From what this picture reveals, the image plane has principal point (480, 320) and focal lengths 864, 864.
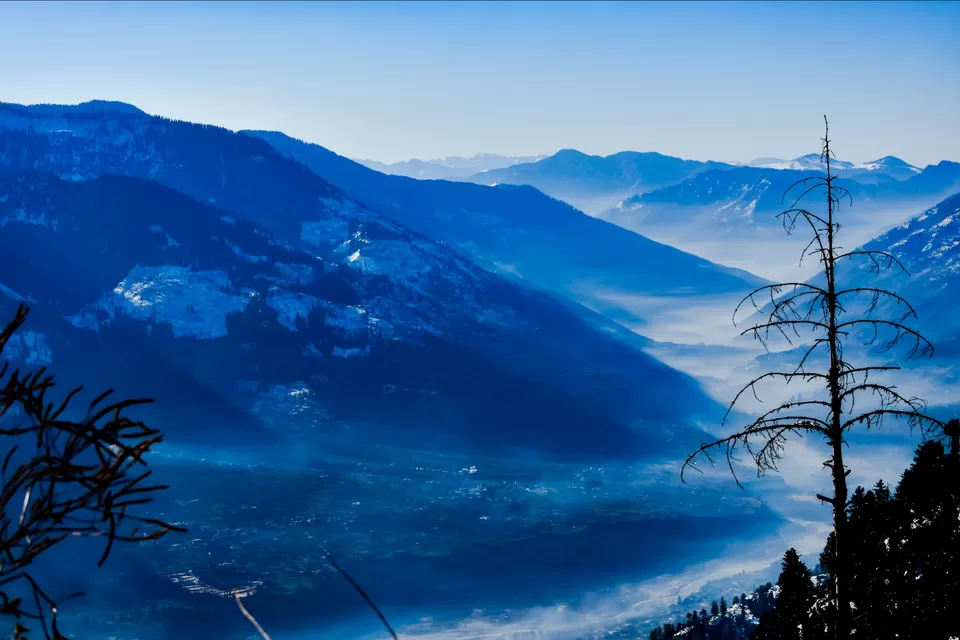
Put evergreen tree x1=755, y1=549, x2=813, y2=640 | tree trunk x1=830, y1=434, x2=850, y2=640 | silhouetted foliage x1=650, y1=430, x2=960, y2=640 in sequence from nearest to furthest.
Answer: tree trunk x1=830, y1=434, x2=850, y2=640 < silhouetted foliage x1=650, y1=430, x2=960, y2=640 < evergreen tree x1=755, y1=549, x2=813, y2=640

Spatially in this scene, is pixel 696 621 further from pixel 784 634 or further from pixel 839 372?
pixel 839 372

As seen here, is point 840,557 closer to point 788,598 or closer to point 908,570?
point 908,570

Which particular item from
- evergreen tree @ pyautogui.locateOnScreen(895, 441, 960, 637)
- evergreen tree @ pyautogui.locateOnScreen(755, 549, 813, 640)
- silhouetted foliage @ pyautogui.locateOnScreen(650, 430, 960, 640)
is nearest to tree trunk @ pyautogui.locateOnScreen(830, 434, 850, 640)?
silhouetted foliage @ pyautogui.locateOnScreen(650, 430, 960, 640)

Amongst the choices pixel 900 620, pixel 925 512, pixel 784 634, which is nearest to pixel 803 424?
pixel 900 620

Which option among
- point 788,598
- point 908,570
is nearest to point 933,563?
point 908,570

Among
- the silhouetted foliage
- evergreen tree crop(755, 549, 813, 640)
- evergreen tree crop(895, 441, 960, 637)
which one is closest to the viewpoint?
the silhouetted foliage

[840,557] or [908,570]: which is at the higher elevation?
[908,570]

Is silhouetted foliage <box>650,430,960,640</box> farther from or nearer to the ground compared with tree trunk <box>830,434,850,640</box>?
farther from the ground

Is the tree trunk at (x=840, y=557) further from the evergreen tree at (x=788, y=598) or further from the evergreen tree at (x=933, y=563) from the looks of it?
the evergreen tree at (x=788, y=598)

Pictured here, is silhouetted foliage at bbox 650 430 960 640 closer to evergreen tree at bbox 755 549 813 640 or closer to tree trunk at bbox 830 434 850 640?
evergreen tree at bbox 755 549 813 640

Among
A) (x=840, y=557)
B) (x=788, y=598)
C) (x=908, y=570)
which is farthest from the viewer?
(x=788, y=598)

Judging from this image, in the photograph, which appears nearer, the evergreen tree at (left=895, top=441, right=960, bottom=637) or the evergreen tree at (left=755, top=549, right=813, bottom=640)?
the evergreen tree at (left=895, top=441, right=960, bottom=637)
